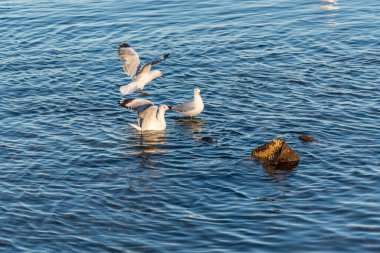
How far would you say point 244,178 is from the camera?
17641mm

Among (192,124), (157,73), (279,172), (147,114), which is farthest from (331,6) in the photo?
(279,172)

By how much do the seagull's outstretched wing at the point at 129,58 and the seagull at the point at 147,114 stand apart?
272cm

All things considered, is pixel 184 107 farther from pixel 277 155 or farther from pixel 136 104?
pixel 277 155

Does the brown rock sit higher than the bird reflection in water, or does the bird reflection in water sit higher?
the brown rock

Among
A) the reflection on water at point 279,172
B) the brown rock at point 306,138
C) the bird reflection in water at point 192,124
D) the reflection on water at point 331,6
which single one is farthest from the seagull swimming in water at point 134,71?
the reflection on water at point 331,6

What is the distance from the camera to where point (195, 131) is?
69.7 ft

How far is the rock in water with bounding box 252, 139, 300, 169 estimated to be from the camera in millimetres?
18219

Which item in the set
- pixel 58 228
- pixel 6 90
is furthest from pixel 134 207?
pixel 6 90

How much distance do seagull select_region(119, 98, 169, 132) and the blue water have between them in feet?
1.01

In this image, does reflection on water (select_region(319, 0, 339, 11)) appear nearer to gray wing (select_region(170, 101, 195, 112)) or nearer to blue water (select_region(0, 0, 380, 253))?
blue water (select_region(0, 0, 380, 253))

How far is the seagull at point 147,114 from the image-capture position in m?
21.1

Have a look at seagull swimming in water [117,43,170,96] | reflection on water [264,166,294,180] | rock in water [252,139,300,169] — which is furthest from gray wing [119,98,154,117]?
reflection on water [264,166,294,180]

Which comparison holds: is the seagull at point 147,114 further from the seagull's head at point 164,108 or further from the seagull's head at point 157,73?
the seagull's head at point 157,73

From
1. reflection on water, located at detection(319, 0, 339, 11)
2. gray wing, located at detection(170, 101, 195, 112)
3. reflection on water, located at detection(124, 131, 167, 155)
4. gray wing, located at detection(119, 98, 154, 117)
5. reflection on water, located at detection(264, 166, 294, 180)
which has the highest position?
reflection on water, located at detection(319, 0, 339, 11)
